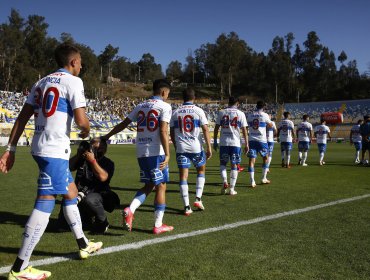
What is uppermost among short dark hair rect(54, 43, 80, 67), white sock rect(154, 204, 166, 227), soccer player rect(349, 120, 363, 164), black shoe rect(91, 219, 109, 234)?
short dark hair rect(54, 43, 80, 67)

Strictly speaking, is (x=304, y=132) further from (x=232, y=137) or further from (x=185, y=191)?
(x=185, y=191)

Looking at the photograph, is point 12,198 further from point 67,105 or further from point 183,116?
point 67,105

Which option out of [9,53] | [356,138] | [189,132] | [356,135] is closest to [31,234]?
[189,132]

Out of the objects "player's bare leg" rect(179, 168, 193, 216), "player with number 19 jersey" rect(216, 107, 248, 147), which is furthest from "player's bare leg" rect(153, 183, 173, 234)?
"player with number 19 jersey" rect(216, 107, 248, 147)

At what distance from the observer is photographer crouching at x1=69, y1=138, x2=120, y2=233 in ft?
17.3

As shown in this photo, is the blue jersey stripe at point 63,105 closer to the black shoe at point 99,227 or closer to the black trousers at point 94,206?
the black trousers at point 94,206

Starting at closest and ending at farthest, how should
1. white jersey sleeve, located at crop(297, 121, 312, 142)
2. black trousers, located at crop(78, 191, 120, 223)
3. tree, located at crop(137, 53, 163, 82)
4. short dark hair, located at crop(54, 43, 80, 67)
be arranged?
short dark hair, located at crop(54, 43, 80, 67)
black trousers, located at crop(78, 191, 120, 223)
white jersey sleeve, located at crop(297, 121, 312, 142)
tree, located at crop(137, 53, 163, 82)

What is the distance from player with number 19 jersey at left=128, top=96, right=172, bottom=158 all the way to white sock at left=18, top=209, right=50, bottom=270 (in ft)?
6.50

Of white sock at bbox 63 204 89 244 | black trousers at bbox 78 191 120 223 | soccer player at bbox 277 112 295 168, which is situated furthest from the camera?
soccer player at bbox 277 112 295 168

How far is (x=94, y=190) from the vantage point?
5.63m

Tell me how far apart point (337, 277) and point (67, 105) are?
121 inches

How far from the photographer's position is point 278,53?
82.2 metres

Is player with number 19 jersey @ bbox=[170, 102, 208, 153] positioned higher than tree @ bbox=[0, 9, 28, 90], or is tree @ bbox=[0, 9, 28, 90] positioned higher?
tree @ bbox=[0, 9, 28, 90]

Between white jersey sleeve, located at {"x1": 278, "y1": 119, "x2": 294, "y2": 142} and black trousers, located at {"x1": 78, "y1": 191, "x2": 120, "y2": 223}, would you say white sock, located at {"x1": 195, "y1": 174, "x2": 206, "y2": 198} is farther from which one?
white jersey sleeve, located at {"x1": 278, "y1": 119, "x2": 294, "y2": 142}
